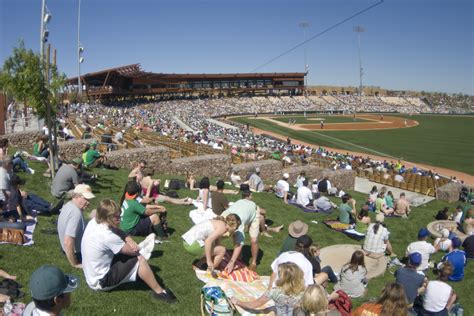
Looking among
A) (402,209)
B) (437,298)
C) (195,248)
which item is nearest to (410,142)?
(402,209)

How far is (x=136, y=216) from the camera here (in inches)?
286

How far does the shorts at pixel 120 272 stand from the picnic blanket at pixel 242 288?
4.49 feet

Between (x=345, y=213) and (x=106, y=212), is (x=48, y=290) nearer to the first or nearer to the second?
(x=106, y=212)

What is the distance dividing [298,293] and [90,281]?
9.15 ft

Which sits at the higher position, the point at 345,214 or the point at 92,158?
the point at 92,158

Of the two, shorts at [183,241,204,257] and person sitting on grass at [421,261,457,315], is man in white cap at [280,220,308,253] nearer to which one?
shorts at [183,241,204,257]

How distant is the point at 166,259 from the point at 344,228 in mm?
5686

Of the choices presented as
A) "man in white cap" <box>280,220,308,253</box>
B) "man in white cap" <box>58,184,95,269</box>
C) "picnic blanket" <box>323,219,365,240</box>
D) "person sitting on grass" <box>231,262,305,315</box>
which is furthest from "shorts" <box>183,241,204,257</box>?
"picnic blanket" <box>323,219,365,240</box>

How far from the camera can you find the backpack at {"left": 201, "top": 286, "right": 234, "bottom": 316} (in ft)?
16.5

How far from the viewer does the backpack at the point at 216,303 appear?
503cm

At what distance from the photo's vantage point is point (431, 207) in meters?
18.0

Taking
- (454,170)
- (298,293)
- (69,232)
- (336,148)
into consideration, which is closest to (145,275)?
(69,232)

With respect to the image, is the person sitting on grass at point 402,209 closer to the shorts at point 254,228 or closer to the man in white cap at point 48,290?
the shorts at point 254,228

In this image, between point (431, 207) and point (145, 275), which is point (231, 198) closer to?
point (145, 275)
